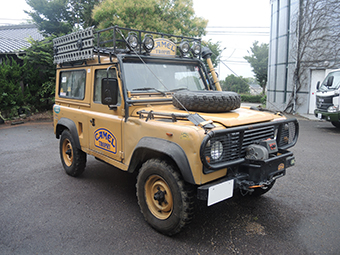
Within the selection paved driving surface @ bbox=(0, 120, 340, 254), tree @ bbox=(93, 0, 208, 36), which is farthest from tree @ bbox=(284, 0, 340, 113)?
paved driving surface @ bbox=(0, 120, 340, 254)

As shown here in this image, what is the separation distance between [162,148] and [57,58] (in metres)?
3.73

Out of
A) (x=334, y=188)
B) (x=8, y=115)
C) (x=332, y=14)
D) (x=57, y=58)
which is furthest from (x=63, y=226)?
(x=332, y=14)

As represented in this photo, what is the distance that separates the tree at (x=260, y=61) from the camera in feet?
110

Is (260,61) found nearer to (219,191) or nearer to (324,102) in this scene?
(324,102)

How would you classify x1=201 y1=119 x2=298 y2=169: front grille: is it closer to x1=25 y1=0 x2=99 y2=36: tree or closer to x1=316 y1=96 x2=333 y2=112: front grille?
x1=316 y1=96 x2=333 y2=112: front grille

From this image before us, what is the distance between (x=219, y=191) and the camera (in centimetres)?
289

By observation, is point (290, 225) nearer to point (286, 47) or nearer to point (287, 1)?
point (286, 47)

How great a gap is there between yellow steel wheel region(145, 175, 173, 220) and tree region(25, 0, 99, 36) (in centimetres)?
1276

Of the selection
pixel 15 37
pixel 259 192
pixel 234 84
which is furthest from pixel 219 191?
pixel 234 84

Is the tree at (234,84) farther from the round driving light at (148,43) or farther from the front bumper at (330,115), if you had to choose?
the round driving light at (148,43)

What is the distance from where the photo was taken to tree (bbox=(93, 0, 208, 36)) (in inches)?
463

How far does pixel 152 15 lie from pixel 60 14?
5506mm

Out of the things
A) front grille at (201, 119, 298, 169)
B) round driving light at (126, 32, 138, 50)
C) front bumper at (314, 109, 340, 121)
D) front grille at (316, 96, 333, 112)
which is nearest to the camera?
front grille at (201, 119, 298, 169)

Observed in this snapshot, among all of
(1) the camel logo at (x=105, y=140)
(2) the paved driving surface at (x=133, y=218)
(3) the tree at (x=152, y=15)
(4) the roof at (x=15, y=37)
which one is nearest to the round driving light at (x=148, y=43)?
(1) the camel logo at (x=105, y=140)
